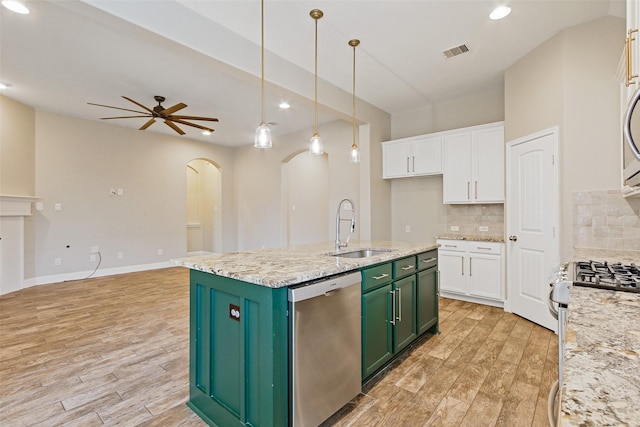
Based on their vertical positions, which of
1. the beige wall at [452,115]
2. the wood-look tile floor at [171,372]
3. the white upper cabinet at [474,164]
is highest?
the beige wall at [452,115]

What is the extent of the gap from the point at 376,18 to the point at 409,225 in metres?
3.20

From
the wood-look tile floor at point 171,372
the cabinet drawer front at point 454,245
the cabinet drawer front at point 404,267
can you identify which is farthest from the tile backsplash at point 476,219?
the cabinet drawer front at point 404,267

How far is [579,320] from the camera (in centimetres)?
88

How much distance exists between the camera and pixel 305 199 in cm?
732

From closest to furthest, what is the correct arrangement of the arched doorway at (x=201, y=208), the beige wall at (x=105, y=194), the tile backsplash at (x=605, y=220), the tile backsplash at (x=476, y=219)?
the tile backsplash at (x=605, y=220)
the tile backsplash at (x=476, y=219)
the beige wall at (x=105, y=194)
the arched doorway at (x=201, y=208)

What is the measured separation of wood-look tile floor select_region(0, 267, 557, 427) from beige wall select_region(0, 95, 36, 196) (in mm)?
1990

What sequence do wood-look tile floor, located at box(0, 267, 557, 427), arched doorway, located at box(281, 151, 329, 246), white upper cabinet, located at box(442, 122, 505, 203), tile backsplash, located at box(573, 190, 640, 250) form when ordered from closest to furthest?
wood-look tile floor, located at box(0, 267, 557, 427), tile backsplash, located at box(573, 190, 640, 250), white upper cabinet, located at box(442, 122, 505, 203), arched doorway, located at box(281, 151, 329, 246)

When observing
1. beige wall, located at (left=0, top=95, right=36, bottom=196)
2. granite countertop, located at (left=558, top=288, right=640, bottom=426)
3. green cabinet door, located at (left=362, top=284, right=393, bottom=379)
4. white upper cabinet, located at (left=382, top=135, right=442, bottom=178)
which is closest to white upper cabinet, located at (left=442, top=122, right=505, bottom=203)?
white upper cabinet, located at (left=382, top=135, right=442, bottom=178)

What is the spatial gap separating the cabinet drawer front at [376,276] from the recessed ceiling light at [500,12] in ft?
8.03

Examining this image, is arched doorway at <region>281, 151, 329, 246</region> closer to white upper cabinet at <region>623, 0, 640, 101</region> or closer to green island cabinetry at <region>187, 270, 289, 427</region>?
green island cabinetry at <region>187, 270, 289, 427</region>

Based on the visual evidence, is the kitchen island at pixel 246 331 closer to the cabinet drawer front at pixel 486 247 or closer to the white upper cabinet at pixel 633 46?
the white upper cabinet at pixel 633 46

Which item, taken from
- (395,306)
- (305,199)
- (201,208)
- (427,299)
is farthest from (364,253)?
(201,208)

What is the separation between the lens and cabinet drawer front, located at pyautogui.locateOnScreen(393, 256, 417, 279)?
2413mm

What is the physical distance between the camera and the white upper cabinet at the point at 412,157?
4527 mm
